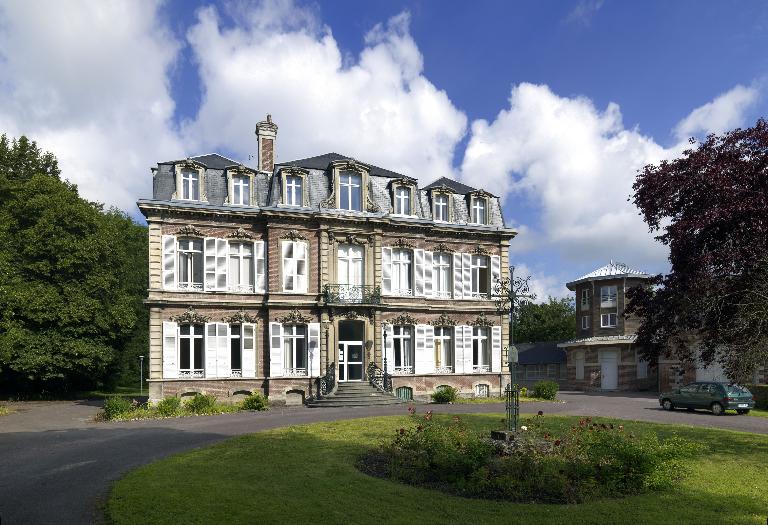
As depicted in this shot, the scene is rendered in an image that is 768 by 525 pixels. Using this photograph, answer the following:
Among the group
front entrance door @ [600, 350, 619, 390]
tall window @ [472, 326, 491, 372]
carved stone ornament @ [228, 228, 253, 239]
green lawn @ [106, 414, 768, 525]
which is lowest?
front entrance door @ [600, 350, 619, 390]

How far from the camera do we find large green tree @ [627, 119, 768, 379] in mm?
13703

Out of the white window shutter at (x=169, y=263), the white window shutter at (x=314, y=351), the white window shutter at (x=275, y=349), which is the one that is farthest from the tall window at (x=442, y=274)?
the white window shutter at (x=169, y=263)

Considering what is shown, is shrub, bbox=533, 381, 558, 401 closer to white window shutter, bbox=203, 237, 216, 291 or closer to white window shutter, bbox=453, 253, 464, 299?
white window shutter, bbox=453, 253, 464, 299

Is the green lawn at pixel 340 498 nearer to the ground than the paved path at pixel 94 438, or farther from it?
farther from it

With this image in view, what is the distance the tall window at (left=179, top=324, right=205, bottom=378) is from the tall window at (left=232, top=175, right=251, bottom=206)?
6.40 meters

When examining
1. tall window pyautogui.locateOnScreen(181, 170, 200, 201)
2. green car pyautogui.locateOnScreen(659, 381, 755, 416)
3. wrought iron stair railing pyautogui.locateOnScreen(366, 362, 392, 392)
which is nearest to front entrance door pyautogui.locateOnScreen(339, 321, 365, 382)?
wrought iron stair railing pyautogui.locateOnScreen(366, 362, 392, 392)

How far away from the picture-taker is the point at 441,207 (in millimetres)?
34188

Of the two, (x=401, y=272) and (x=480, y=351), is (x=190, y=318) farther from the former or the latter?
(x=480, y=351)

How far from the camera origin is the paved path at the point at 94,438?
413 inches

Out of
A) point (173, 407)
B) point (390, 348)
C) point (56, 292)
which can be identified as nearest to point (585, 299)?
point (390, 348)

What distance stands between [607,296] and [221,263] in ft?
96.1

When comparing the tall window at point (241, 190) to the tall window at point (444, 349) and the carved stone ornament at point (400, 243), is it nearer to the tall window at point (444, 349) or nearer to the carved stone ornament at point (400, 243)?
the carved stone ornament at point (400, 243)

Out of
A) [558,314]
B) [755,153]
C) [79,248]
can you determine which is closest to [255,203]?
[79,248]

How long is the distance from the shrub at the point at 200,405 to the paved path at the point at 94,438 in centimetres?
140
